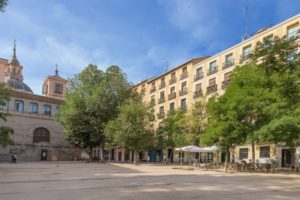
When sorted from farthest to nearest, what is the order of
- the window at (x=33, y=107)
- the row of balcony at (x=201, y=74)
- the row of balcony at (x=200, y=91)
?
the window at (x=33, y=107) → the row of balcony at (x=200, y=91) → the row of balcony at (x=201, y=74)

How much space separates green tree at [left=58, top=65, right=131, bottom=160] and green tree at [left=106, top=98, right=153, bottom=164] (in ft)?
15.7

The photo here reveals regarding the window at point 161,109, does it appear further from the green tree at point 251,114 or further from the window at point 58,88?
the window at point 58,88

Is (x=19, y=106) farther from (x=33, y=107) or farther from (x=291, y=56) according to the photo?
(x=291, y=56)

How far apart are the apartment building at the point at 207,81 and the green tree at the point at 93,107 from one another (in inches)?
404

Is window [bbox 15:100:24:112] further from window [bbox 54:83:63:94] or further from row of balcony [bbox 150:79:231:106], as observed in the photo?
window [bbox 54:83:63:94]

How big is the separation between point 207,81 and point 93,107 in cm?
1705

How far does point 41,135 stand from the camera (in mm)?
65500

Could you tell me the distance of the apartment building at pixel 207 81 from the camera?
41219mm

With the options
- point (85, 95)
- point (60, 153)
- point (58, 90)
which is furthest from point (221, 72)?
point (58, 90)

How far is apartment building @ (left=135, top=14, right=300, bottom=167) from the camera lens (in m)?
41.2

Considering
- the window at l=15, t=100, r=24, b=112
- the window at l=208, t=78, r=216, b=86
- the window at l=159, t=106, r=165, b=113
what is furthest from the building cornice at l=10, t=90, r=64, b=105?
the window at l=208, t=78, r=216, b=86

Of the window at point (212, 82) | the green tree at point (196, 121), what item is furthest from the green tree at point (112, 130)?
the window at point (212, 82)

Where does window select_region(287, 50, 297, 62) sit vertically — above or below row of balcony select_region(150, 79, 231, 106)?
below

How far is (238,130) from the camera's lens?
3114cm
